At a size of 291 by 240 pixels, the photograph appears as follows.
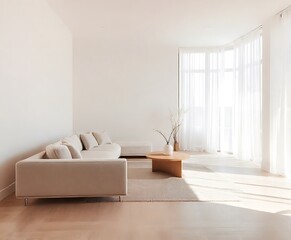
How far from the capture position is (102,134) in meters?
7.39

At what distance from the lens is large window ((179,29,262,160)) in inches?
303

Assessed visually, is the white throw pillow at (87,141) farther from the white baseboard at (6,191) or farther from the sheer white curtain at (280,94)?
the sheer white curtain at (280,94)

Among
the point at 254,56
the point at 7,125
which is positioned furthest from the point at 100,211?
the point at 254,56

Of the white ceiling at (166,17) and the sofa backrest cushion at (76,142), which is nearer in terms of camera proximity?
the white ceiling at (166,17)

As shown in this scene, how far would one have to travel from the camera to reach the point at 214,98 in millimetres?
8938

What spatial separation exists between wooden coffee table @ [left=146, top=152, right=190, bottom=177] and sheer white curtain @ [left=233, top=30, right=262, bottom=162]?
6.91 feet

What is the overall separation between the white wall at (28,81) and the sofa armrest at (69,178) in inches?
19.6

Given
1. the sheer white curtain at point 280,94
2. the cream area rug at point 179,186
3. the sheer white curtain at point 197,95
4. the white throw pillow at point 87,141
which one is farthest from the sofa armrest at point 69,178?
the sheer white curtain at point 197,95

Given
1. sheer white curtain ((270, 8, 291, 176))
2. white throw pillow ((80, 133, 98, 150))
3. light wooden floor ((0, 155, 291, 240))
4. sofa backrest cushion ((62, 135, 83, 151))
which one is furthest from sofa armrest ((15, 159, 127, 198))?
sheer white curtain ((270, 8, 291, 176))

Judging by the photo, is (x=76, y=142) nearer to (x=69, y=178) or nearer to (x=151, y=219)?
(x=69, y=178)

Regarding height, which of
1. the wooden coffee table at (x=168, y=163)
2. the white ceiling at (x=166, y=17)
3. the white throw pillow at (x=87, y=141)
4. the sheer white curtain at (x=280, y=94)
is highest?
the white ceiling at (x=166, y=17)

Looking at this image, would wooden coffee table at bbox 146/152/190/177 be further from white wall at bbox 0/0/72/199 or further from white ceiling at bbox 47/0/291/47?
white ceiling at bbox 47/0/291/47

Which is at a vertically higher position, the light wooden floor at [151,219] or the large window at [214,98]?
the large window at [214,98]

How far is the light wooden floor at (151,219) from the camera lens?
2.93 meters
